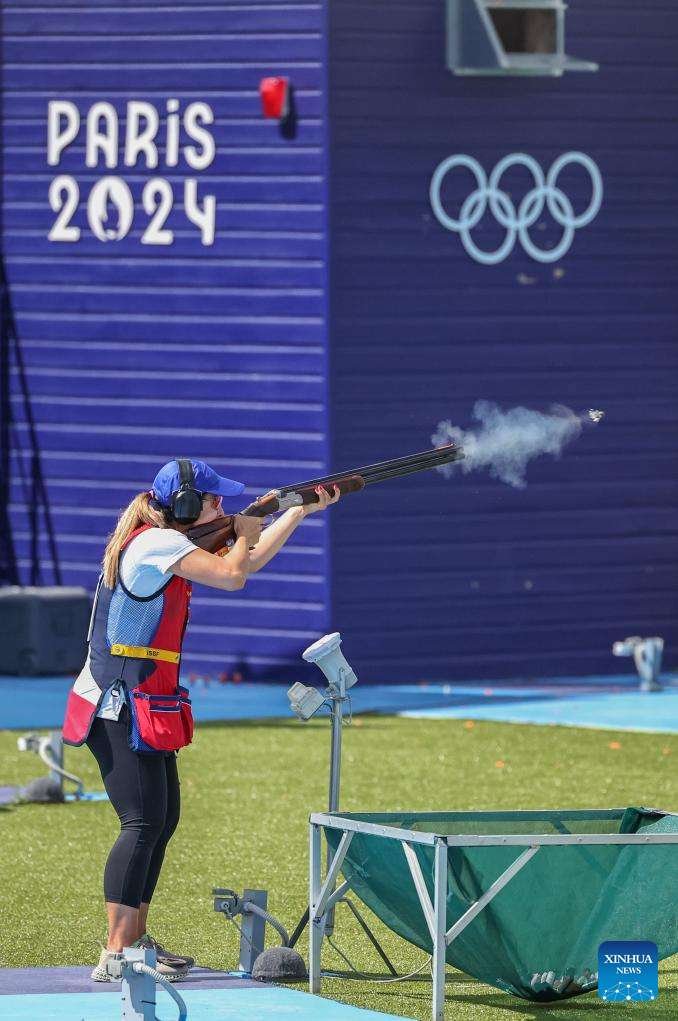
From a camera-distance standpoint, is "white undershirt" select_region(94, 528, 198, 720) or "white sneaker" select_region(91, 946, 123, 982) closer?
"white undershirt" select_region(94, 528, 198, 720)

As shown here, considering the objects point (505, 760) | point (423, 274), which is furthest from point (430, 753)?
point (423, 274)

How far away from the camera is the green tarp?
25.6 ft

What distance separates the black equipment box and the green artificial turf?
2987 millimetres

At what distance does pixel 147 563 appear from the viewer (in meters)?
8.22

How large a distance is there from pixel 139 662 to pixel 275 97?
394 inches

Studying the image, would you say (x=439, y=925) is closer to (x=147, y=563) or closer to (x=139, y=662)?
(x=139, y=662)

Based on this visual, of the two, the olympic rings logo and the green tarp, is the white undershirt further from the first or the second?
the olympic rings logo

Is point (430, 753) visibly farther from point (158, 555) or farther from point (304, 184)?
point (158, 555)

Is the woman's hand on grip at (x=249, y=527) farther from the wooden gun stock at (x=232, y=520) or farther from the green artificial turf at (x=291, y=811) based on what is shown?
the green artificial turf at (x=291, y=811)

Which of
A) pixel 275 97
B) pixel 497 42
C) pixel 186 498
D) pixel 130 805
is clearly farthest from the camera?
pixel 497 42

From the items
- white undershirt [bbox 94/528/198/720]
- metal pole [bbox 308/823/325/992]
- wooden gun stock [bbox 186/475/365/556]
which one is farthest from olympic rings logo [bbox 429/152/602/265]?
metal pole [bbox 308/823/325/992]

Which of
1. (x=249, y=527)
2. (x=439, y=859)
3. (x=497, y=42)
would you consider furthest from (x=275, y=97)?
(x=439, y=859)

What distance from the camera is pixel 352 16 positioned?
690 inches

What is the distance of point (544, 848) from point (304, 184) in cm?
1053
